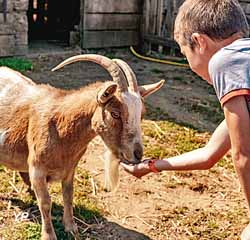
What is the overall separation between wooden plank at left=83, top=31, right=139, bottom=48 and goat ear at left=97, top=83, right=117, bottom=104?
7.51 m

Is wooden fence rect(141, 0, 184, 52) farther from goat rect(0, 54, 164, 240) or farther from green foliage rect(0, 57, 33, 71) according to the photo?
goat rect(0, 54, 164, 240)

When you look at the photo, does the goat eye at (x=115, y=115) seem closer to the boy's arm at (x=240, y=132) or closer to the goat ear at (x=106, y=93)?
the goat ear at (x=106, y=93)

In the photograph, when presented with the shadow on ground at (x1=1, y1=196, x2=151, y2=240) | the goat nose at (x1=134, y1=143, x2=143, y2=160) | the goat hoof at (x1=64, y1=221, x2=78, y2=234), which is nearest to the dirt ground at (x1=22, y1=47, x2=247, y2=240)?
the shadow on ground at (x1=1, y1=196, x2=151, y2=240)

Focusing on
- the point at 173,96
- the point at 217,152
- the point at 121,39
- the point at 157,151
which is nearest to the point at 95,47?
the point at 121,39

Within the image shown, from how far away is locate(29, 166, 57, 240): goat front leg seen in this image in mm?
3760

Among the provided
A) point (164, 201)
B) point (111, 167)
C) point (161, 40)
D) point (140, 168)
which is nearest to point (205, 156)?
point (140, 168)

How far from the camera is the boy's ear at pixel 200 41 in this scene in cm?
213

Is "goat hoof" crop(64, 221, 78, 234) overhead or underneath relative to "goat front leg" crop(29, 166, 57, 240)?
underneath

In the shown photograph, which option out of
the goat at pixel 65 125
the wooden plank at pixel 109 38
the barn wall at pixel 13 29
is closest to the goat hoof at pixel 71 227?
the goat at pixel 65 125

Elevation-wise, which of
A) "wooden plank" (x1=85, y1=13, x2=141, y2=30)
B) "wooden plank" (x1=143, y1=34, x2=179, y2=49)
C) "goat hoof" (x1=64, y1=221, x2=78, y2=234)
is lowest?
"goat hoof" (x1=64, y1=221, x2=78, y2=234)

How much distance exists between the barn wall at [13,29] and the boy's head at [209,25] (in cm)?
762

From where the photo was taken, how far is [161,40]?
11008mm

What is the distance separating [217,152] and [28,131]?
1.67 meters

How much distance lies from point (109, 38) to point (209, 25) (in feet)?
29.9
